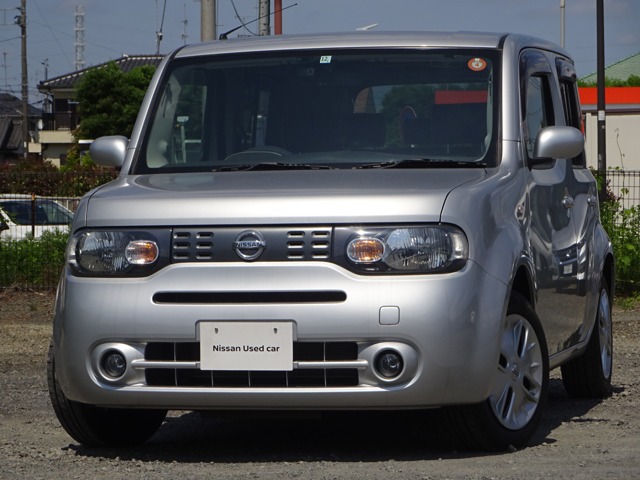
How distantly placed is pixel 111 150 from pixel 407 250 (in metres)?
1.87

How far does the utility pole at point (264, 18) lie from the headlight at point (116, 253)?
20948 mm

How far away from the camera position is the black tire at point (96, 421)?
19.1 ft

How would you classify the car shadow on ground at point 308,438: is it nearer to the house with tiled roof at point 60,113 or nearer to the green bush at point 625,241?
the green bush at point 625,241

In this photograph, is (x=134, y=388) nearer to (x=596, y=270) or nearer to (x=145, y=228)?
(x=145, y=228)

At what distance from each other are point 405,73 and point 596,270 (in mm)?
A: 1793

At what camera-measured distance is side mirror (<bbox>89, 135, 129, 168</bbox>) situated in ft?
21.2

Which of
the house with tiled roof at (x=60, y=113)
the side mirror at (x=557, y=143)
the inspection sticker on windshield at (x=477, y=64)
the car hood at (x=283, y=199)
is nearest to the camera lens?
the car hood at (x=283, y=199)

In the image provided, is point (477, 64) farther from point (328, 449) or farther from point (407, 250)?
point (328, 449)

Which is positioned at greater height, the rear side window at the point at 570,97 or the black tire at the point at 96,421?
the rear side window at the point at 570,97

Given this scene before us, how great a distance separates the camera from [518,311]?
5.69m

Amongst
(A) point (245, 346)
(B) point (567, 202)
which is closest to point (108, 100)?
(B) point (567, 202)

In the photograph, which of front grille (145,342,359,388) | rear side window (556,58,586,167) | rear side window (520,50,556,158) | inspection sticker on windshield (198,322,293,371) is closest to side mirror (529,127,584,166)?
rear side window (520,50,556,158)

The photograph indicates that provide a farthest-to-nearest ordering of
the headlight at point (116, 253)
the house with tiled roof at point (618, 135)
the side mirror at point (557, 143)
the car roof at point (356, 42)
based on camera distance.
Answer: the house with tiled roof at point (618, 135), the car roof at point (356, 42), the side mirror at point (557, 143), the headlight at point (116, 253)

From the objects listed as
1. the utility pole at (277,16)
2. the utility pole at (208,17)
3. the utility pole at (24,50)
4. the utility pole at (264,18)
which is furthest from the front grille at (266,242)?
the utility pole at (24,50)
